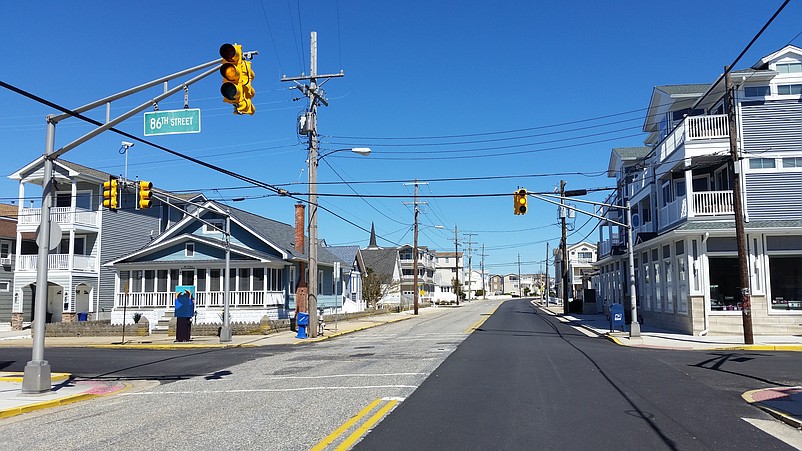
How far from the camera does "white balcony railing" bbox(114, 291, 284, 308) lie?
36.2 meters

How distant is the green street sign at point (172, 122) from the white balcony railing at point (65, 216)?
2905 centimetres

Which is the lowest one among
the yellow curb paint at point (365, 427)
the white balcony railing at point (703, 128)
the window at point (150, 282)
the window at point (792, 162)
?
the yellow curb paint at point (365, 427)

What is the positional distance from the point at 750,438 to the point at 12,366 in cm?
2000

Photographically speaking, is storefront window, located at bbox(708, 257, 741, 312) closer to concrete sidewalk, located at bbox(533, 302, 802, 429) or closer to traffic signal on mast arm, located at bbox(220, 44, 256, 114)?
concrete sidewalk, located at bbox(533, 302, 802, 429)

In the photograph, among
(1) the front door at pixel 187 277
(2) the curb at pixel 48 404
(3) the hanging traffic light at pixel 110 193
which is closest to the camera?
(2) the curb at pixel 48 404

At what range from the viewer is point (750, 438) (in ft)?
27.8

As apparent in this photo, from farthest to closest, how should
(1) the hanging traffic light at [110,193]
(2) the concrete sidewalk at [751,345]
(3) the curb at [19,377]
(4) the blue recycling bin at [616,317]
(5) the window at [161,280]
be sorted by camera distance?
(5) the window at [161,280], (4) the blue recycling bin at [616,317], (1) the hanging traffic light at [110,193], (3) the curb at [19,377], (2) the concrete sidewalk at [751,345]

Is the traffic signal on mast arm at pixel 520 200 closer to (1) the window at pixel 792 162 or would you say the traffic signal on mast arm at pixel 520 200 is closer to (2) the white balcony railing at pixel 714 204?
(2) the white balcony railing at pixel 714 204

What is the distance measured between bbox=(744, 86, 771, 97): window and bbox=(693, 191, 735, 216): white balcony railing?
15.6 feet

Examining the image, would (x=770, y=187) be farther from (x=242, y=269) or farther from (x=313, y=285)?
(x=242, y=269)

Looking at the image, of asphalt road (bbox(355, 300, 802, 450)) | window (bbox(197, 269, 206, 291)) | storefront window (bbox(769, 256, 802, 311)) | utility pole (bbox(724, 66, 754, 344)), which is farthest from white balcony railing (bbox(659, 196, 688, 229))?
window (bbox(197, 269, 206, 291))

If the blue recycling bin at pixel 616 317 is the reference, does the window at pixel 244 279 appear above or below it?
above

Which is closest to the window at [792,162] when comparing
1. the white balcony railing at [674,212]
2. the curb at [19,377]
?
the white balcony railing at [674,212]

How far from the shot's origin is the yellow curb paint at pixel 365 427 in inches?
309
